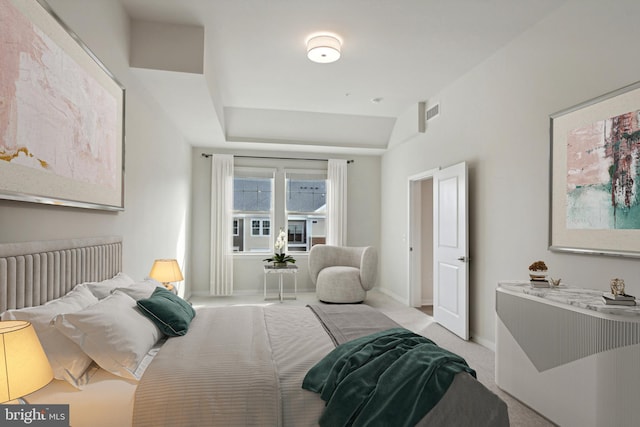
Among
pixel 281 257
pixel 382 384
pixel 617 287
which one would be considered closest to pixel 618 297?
pixel 617 287

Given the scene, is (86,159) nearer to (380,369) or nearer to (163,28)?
(163,28)

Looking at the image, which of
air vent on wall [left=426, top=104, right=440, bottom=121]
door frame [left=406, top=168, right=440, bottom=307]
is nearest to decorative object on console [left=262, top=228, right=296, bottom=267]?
door frame [left=406, top=168, right=440, bottom=307]

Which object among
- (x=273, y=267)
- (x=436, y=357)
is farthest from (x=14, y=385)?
(x=273, y=267)

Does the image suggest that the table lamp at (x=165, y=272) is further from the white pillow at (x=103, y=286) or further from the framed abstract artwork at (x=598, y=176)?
the framed abstract artwork at (x=598, y=176)

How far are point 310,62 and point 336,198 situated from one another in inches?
126

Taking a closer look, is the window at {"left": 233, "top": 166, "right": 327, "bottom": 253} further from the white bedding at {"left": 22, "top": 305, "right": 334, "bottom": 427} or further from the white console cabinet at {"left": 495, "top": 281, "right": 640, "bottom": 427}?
the white bedding at {"left": 22, "top": 305, "right": 334, "bottom": 427}

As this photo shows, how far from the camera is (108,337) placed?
1.73 meters

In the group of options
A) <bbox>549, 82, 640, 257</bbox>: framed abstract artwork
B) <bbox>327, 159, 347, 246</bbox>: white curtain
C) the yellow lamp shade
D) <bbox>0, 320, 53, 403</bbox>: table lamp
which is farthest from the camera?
<bbox>327, 159, 347, 246</bbox>: white curtain

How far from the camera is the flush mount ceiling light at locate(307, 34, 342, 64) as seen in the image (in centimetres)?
340

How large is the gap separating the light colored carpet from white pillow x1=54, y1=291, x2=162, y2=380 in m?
2.27

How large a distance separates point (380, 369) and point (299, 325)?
0.98 metres

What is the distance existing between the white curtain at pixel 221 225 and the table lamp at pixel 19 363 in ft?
17.1

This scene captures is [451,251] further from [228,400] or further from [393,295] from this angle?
[228,400]

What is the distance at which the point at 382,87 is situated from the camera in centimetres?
471
